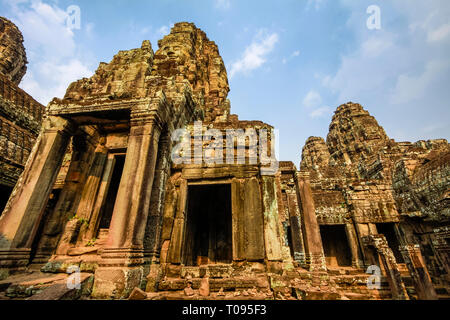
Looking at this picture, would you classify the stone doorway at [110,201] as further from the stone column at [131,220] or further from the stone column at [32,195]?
the stone column at [131,220]

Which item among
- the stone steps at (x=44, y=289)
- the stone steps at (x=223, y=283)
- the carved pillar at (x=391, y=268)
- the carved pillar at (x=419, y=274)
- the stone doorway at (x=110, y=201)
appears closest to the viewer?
the stone steps at (x=44, y=289)

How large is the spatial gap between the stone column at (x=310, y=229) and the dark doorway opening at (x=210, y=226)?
3.25 metres

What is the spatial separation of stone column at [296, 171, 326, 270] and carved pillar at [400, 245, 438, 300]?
3096mm

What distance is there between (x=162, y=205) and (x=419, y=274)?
9.60 metres

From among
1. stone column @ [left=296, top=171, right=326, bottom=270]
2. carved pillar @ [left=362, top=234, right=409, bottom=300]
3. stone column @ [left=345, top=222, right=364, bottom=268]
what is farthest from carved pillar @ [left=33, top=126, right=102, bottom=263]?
stone column @ [left=345, top=222, right=364, bottom=268]

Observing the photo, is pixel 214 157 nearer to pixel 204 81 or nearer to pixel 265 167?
pixel 265 167

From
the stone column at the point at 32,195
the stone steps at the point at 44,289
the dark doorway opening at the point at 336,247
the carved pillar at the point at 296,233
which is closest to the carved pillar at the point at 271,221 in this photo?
the stone steps at the point at 44,289

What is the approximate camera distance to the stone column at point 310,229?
25.8 ft

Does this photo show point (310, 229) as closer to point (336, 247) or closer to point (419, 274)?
point (419, 274)

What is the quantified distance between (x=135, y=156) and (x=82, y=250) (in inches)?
116

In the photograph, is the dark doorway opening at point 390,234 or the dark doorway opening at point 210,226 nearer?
the dark doorway opening at point 210,226

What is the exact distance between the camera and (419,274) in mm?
7363

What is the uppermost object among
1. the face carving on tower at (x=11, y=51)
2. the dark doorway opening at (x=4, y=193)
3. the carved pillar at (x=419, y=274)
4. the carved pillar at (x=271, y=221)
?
the face carving on tower at (x=11, y=51)
